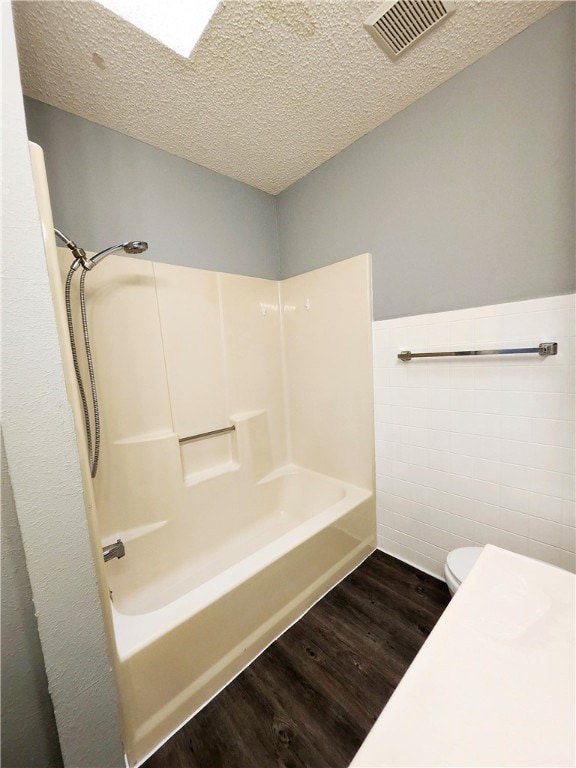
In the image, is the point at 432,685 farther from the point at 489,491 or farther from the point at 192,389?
the point at 192,389

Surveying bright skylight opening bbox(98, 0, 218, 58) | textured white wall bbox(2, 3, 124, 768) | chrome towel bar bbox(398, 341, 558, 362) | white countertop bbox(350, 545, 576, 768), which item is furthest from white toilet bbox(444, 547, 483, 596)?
bright skylight opening bbox(98, 0, 218, 58)

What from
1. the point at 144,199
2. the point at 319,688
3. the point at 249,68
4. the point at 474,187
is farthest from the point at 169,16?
the point at 319,688

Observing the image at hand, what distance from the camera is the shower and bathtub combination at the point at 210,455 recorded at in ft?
3.39

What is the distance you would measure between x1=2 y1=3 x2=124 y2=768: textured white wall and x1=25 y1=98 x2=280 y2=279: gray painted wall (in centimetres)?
82

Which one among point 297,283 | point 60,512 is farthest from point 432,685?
point 297,283

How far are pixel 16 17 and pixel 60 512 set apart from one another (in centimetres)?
152

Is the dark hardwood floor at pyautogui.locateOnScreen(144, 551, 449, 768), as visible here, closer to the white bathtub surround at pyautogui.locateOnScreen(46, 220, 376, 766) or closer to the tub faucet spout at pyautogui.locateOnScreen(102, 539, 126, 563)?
the white bathtub surround at pyautogui.locateOnScreen(46, 220, 376, 766)

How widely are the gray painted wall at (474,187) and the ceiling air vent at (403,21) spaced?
315 mm

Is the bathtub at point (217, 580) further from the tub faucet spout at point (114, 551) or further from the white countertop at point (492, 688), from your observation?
the white countertop at point (492, 688)

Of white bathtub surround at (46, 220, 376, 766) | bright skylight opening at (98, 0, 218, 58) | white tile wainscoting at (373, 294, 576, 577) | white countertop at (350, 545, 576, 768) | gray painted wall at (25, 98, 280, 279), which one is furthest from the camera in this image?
gray painted wall at (25, 98, 280, 279)

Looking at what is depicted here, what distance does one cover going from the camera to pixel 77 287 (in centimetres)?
135

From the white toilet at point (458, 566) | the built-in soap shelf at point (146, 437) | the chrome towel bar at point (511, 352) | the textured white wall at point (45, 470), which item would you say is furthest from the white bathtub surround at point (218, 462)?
the white toilet at point (458, 566)

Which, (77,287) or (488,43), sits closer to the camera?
(488,43)

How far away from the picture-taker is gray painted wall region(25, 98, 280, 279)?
1323 mm
